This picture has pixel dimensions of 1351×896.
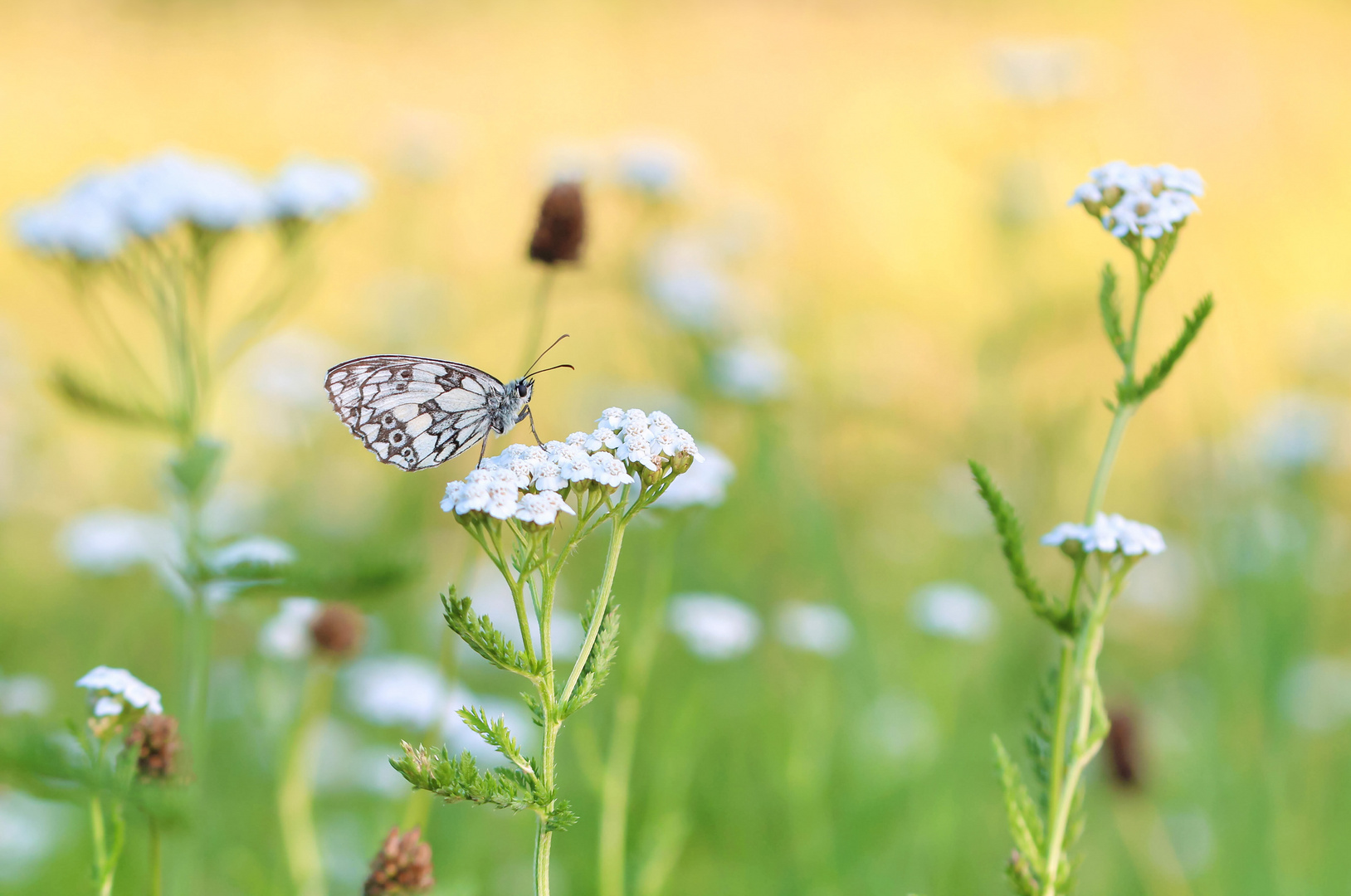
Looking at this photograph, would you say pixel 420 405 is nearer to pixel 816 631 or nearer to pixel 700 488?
pixel 700 488

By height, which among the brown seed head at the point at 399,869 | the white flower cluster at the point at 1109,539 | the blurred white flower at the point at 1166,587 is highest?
the blurred white flower at the point at 1166,587

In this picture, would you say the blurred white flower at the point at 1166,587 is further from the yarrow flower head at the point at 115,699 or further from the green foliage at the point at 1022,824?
the yarrow flower head at the point at 115,699

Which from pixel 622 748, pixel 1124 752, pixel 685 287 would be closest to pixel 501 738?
pixel 622 748

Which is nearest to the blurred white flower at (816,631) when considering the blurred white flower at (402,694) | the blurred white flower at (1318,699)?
the blurred white flower at (402,694)

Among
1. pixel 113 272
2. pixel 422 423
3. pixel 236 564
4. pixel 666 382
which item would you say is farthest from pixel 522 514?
pixel 666 382

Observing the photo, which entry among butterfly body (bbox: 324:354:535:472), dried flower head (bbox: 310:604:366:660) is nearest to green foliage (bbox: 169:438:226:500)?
butterfly body (bbox: 324:354:535:472)

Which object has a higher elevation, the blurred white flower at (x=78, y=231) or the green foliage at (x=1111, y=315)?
the blurred white flower at (x=78, y=231)

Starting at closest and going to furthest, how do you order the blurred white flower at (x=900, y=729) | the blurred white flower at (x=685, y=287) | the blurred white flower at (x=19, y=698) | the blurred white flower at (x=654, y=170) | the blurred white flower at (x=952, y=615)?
the blurred white flower at (x=19, y=698) → the blurred white flower at (x=952, y=615) → the blurred white flower at (x=900, y=729) → the blurred white flower at (x=654, y=170) → the blurred white flower at (x=685, y=287)
